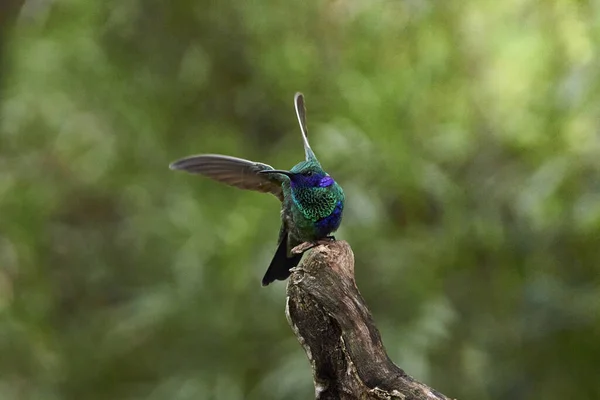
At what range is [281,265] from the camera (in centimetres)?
150

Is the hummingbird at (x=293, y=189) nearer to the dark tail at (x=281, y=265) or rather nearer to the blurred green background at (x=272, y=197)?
the dark tail at (x=281, y=265)

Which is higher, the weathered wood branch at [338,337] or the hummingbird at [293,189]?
the hummingbird at [293,189]

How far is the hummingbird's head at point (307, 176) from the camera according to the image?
1324 mm

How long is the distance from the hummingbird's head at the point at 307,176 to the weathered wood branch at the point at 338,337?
27cm

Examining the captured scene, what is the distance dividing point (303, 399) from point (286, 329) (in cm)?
23


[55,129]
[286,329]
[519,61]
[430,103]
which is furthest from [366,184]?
[55,129]

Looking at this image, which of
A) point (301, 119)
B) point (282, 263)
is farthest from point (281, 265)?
point (301, 119)

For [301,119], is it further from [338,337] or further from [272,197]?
[272,197]

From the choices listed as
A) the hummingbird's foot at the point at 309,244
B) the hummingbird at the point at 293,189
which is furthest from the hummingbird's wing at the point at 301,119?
the hummingbird's foot at the point at 309,244

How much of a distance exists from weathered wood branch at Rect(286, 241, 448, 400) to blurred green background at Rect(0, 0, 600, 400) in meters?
0.87

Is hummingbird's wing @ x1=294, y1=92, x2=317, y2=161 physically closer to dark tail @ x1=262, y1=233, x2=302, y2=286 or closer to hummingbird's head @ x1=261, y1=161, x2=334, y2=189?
hummingbird's head @ x1=261, y1=161, x2=334, y2=189

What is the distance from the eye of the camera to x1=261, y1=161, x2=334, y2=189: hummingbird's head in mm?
1324

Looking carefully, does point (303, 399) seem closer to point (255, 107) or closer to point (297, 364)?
point (297, 364)

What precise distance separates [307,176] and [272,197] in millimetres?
1091
